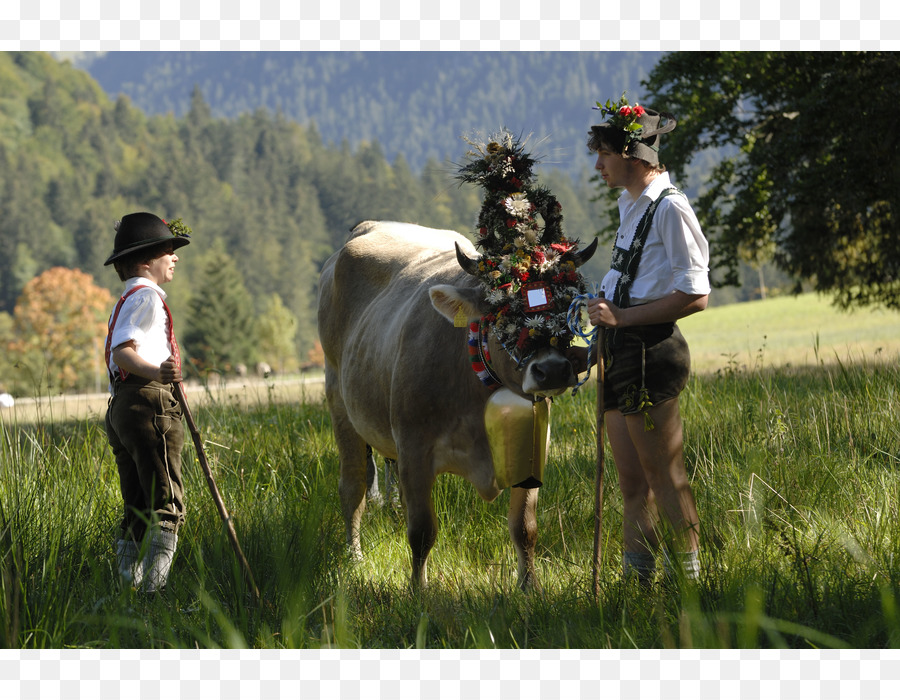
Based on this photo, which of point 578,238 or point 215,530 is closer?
point 578,238

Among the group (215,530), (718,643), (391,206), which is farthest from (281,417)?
(391,206)

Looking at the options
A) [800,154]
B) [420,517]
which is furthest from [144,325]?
[800,154]

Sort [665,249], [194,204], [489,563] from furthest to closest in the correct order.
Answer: [194,204] → [489,563] → [665,249]

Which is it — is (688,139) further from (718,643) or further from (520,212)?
(718,643)

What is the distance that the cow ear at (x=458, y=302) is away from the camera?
439 cm

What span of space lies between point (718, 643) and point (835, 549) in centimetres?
134

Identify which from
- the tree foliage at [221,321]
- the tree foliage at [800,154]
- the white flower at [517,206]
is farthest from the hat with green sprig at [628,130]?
the tree foliage at [221,321]

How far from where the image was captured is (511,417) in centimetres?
421

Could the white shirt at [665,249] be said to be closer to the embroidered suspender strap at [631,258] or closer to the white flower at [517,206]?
the embroidered suspender strap at [631,258]

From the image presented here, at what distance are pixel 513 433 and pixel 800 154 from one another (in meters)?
11.2

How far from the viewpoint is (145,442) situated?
4.32 metres

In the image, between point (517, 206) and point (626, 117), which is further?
point (517, 206)

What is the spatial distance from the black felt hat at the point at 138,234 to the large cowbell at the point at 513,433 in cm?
184

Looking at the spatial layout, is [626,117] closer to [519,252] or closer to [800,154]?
[519,252]
